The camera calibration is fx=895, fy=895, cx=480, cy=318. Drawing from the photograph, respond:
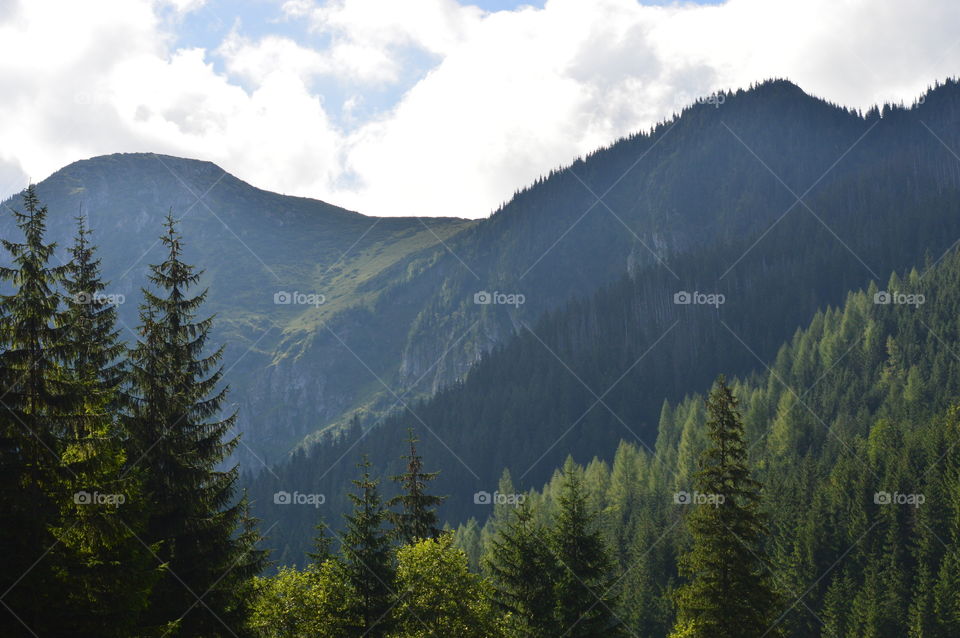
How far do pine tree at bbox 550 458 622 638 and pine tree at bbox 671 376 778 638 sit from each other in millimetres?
3311

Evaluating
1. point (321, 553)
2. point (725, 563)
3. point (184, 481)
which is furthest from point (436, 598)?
point (725, 563)

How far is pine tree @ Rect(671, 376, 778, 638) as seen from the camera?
3572cm

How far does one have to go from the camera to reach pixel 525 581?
126 ft

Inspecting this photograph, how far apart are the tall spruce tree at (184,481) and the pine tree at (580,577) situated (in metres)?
12.6

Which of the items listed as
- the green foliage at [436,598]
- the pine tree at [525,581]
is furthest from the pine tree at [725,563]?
the green foliage at [436,598]

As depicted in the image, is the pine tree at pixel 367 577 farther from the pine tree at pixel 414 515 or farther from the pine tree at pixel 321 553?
the pine tree at pixel 414 515

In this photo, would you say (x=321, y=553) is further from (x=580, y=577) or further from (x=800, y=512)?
(x=800, y=512)

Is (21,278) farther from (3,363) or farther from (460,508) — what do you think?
(460,508)

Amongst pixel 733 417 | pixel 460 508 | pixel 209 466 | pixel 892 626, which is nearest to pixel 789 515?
pixel 892 626

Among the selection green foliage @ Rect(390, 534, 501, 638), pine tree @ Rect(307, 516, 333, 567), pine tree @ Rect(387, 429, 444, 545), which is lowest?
green foliage @ Rect(390, 534, 501, 638)

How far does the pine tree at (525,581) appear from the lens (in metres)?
37.6

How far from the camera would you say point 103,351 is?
107 ft

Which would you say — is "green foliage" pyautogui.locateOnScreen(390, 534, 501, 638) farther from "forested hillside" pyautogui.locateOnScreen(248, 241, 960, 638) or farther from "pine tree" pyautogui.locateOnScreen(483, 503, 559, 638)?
"pine tree" pyautogui.locateOnScreen(483, 503, 559, 638)

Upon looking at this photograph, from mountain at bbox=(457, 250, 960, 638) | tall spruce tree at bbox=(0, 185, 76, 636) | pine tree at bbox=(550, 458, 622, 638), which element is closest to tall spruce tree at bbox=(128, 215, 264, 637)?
tall spruce tree at bbox=(0, 185, 76, 636)
